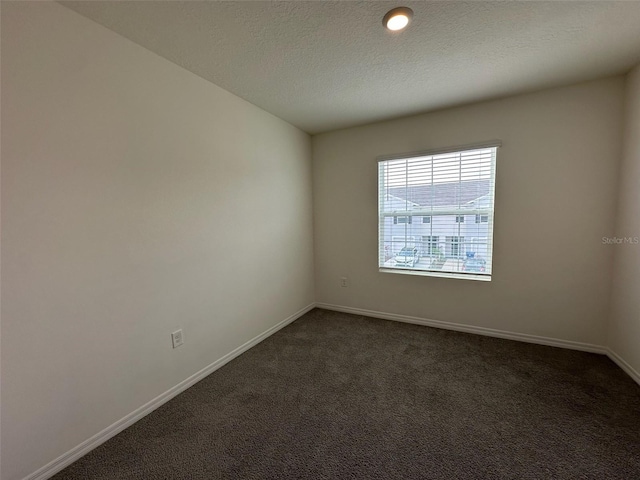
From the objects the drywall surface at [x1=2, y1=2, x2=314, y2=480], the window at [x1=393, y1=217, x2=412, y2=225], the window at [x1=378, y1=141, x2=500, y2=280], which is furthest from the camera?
the window at [x1=393, y1=217, x2=412, y2=225]

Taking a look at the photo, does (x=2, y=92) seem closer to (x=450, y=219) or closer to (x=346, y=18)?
(x=346, y=18)

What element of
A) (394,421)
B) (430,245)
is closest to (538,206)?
(430,245)

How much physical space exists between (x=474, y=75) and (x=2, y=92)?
2917mm

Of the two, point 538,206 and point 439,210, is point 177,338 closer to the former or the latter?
point 439,210

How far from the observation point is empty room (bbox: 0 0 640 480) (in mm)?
1358

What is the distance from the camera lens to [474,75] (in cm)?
213

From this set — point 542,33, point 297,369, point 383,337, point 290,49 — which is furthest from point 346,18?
point 383,337

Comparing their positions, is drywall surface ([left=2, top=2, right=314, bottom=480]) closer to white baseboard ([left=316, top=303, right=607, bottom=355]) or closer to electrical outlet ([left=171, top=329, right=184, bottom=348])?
electrical outlet ([left=171, top=329, right=184, bottom=348])

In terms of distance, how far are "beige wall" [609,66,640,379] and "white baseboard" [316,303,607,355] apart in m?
0.21

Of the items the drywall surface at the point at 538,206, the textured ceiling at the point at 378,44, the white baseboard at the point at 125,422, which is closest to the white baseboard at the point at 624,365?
the drywall surface at the point at 538,206

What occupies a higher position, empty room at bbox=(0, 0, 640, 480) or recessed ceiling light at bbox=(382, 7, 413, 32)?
recessed ceiling light at bbox=(382, 7, 413, 32)

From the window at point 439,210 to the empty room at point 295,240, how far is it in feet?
0.08

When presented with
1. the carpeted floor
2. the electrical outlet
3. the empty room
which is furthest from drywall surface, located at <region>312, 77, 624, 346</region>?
the electrical outlet

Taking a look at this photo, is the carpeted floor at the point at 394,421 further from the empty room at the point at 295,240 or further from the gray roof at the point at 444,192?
the gray roof at the point at 444,192
